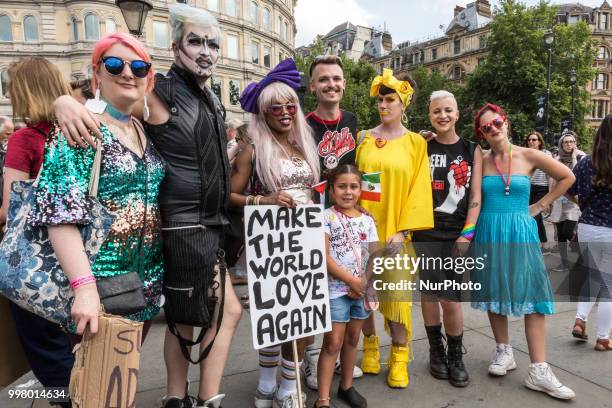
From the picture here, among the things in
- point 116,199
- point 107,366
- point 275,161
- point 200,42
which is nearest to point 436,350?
point 275,161

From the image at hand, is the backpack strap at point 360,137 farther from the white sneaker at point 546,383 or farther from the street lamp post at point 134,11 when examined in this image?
the street lamp post at point 134,11

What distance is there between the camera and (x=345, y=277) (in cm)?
263

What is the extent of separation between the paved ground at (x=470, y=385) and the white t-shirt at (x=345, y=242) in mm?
824

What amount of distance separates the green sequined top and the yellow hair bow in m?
1.73

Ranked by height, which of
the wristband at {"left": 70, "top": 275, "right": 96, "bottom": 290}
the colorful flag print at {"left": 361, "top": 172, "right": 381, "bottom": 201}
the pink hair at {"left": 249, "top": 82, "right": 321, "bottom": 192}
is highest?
the pink hair at {"left": 249, "top": 82, "right": 321, "bottom": 192}

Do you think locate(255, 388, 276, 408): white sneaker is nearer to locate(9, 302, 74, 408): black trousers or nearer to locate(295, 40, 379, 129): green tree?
locate(9, 302, 74, 408): black trousers

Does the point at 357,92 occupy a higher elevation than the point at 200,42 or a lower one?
higher

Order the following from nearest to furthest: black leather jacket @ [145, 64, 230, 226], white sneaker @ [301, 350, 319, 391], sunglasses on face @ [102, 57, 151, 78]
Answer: sunglasses on face @ [102, 57, 151, 78] < black leather jacket @ [145, 64, 230, 226] < white sneaker @ [301, 350, 319, 391]

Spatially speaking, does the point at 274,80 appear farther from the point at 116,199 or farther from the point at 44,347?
the point at 44,347

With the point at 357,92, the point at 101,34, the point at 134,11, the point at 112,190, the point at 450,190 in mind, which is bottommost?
the point at 450,190

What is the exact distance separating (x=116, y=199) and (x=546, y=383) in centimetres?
295

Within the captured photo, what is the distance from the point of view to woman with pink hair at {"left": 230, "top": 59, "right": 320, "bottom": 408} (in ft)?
8.44


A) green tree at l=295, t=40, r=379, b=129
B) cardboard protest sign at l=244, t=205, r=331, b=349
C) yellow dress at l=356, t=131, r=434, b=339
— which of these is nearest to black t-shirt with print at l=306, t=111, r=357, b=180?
yellow dress at l=356, t=131, r=434, b=339

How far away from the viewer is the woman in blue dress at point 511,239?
2932mm
